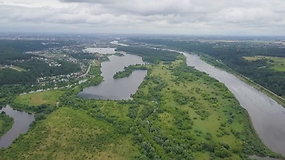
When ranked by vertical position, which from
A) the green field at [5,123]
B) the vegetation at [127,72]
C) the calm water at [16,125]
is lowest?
the vegetation at [127,72]

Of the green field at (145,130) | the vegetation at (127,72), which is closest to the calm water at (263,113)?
the green field at (145,130)

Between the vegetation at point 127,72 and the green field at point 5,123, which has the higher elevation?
the green field at point 5,123

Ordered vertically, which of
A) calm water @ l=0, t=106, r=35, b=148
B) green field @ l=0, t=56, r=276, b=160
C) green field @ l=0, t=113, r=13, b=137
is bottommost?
calm water @ l=0, t=106, r=35, b=148

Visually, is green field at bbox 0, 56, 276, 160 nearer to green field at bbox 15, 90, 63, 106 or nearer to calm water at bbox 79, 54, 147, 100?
green field at bbox 15, 90, 63, 106

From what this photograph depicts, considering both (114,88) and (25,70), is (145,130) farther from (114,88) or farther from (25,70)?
(25,70)

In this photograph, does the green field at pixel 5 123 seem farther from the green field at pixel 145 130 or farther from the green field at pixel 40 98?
the green field at pixel 40 98

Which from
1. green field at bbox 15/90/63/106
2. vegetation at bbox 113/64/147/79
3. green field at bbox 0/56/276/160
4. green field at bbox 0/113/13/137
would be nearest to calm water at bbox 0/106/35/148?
green field at bbox 0/113/13/137
